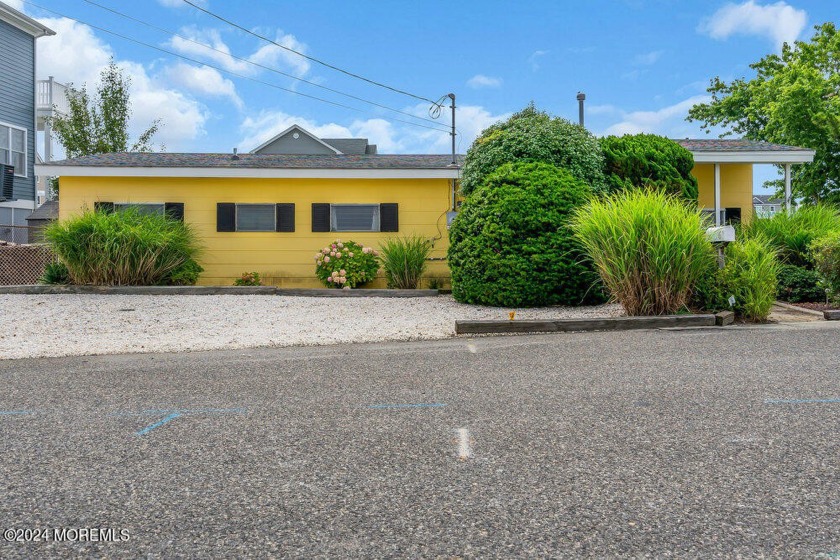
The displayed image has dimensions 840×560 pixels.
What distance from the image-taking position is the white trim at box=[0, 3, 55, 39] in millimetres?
20727

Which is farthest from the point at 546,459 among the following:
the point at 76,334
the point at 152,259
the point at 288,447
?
the point at 152,259

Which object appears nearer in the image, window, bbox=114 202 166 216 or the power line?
window, bbox=114 202 166 216

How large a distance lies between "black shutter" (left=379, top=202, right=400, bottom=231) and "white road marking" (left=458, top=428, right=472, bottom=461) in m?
11.0

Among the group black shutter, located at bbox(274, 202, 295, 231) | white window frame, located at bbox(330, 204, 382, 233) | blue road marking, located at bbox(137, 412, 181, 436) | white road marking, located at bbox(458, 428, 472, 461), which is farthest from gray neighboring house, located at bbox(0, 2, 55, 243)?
white road marking, located at bbox(458, 428, 472, 461)

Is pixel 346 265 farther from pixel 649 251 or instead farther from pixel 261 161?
pixel 649 251

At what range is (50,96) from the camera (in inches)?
1026

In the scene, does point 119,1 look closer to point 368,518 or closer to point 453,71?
point 453,71

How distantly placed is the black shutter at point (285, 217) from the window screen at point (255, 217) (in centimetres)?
16

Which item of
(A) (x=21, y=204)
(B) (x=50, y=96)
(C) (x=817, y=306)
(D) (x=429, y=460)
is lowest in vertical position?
(D) (x=429, y=460)

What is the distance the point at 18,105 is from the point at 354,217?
14.1 m

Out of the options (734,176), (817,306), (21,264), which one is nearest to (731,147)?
(734,176)

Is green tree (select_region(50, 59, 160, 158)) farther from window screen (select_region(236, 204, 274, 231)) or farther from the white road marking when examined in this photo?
the white road marking

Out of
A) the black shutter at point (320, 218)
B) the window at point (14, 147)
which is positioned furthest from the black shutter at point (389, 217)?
the window at point (14, 147)

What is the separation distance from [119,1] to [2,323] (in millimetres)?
12191
